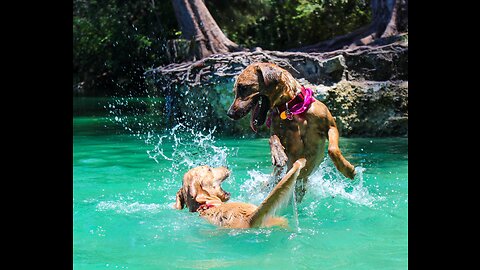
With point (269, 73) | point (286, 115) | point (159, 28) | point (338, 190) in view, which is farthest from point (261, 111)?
point (159, 28)

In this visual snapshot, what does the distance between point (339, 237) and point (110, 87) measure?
941 inches

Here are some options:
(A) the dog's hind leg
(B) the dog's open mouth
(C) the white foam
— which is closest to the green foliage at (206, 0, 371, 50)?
(C) the white foam

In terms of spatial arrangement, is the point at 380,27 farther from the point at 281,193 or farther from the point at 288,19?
the point at 281,193

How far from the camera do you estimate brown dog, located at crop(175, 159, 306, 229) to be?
432cm

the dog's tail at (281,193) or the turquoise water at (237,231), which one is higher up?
the dog's tail at (281,193)

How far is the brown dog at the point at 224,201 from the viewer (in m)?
4.32

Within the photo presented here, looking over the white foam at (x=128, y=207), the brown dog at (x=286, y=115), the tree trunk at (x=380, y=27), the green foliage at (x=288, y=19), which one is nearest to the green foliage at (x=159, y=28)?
the green foliage at (x=288, y=19)

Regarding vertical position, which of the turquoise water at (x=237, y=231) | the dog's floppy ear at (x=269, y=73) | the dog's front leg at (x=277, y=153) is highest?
the dog's floppy ear at (x=269, y=73)

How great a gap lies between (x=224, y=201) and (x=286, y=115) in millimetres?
951

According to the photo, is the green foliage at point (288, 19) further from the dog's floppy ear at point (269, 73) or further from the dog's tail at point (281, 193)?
the dog's tail at point (281, 193)

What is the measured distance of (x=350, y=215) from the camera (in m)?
5.75

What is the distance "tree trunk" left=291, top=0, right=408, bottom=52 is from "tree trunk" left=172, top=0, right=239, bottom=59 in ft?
6.72

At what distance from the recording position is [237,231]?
15.9ft

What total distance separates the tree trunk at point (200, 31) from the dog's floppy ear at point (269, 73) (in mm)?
9571
